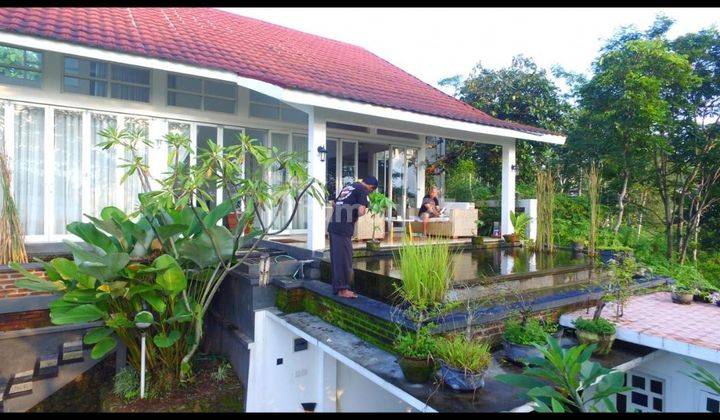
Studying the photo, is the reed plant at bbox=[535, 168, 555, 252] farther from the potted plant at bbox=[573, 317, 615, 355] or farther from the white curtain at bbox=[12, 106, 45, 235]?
the white curtain at bbox=[12, 106, 45, 235]

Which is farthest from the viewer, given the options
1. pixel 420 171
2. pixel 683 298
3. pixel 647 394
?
pixel 420 171

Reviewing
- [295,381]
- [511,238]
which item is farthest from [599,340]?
[511,238]

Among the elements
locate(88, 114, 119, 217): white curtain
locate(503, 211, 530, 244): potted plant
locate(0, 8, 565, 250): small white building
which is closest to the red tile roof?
locate(0, 8, 565, 250): small white building

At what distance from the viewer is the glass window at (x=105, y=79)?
23.0ft

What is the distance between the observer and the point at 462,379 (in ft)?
10.7

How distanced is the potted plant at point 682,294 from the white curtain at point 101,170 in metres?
9.18

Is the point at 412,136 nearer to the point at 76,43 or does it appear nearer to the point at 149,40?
the point at 149,40

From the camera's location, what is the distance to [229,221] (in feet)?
26.6

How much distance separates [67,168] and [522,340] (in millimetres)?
7445

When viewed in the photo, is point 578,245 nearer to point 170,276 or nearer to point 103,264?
point 170,276

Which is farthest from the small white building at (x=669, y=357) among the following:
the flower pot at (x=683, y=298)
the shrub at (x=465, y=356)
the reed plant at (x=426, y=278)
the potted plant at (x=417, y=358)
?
the potted plant at (x=417, y=358)

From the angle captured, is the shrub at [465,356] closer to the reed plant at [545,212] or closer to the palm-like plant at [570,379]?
the palm-like plant at [570,379]
